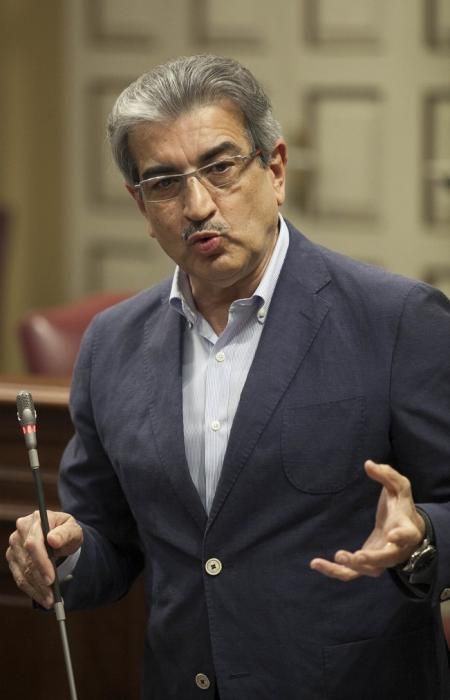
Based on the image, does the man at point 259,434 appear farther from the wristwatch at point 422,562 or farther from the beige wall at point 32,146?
the beige wall at point 32,146

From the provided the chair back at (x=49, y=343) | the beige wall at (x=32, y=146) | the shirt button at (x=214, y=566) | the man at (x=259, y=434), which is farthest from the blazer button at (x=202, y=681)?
the beige wall at (x=32, y=146)

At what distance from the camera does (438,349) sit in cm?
162

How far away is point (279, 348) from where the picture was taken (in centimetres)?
167

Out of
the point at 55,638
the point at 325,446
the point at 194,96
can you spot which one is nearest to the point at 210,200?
the point at 194,96

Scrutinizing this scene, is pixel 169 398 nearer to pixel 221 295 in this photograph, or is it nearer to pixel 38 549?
pixel 221 295

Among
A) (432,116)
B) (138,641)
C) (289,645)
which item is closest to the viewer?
(289,645)

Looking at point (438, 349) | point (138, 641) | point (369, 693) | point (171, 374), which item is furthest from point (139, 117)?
point (138, 641)

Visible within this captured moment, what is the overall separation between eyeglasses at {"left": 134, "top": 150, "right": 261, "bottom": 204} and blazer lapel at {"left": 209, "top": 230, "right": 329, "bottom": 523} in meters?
0.14

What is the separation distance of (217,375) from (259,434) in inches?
5.0

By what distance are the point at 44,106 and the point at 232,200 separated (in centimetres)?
413

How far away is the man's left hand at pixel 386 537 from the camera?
1410 millimetres

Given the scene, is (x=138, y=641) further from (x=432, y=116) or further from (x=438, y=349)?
(x=432, y=116)

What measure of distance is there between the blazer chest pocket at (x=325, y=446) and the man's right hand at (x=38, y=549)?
0.30 m

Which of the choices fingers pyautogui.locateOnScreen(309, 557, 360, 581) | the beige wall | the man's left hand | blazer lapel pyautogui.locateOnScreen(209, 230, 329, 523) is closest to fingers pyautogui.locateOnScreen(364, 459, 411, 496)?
the man's left hand
